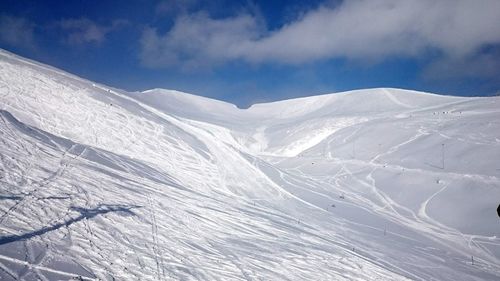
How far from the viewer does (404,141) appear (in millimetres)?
44938

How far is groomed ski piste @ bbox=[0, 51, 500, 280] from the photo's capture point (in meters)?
8.38

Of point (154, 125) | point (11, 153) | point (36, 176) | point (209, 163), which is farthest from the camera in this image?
point (154, 125)

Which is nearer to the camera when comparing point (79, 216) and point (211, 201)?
point (79, 216)

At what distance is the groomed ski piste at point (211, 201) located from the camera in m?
8.38

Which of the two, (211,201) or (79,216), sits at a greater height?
(211,201)

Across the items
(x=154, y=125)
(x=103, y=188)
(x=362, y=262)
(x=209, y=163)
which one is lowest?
(x=362, y=262)

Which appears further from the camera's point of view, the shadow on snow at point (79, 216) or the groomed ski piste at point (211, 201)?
the groomed ski piste at point (211, 201)

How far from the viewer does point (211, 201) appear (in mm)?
17312

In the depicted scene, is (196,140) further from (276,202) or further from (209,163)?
(276,202)

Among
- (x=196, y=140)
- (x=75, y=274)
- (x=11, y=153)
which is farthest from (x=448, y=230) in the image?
(x=11, y=153)

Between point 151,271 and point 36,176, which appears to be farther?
Answer: point 36,176

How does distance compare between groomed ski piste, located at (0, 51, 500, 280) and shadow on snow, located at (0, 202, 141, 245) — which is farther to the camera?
groomed ski piste, located at (0, 51, 500, 280)

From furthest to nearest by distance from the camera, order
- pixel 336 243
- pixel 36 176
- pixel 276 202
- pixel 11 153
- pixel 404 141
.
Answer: pixel 404 141 < pixel 276 202 < pixel 336 243 < pixel 11 153 < pixel 36 176

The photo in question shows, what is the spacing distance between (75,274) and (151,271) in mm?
1569
